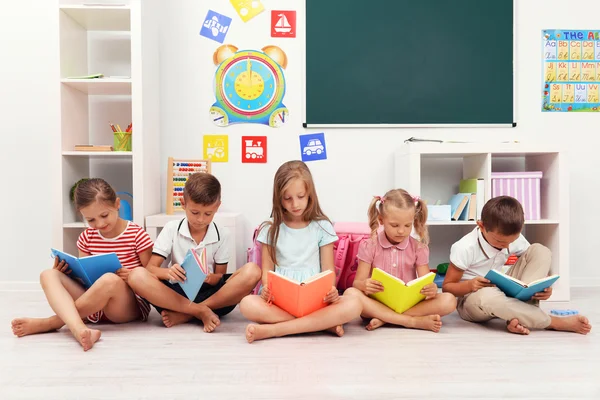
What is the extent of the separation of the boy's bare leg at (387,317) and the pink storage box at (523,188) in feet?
3.32

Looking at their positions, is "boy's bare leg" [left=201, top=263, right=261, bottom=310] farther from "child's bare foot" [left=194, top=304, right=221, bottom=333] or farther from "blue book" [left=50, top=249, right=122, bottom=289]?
"blue book" [left=50, top=249, right=122, bottom=289]

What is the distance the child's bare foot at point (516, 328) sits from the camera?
1896 mm

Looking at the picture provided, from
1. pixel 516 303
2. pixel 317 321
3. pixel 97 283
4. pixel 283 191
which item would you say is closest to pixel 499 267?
pixel 516 303

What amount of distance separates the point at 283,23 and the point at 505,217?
173 cm

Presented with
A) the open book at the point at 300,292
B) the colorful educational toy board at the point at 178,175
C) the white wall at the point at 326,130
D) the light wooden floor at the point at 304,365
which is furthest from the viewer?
the white wall at the point at 326,130

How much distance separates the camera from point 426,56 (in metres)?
2.97

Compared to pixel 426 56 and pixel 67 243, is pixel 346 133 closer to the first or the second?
pixel 426 56

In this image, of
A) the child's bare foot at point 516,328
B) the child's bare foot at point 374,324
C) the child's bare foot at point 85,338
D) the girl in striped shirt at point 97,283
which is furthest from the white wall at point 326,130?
the child's bare foot at point 85,338

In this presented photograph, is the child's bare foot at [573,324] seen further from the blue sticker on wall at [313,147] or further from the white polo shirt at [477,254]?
the blue sticker on wall at [313,147]

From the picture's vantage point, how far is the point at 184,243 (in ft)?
6.89

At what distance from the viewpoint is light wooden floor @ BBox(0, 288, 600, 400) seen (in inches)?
52.5

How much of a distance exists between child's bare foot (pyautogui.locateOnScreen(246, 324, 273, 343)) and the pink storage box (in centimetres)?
150

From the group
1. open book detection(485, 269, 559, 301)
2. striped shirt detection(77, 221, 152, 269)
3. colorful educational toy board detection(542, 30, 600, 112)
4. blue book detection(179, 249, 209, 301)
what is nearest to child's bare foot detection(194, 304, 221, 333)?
blue book detection(179, 249, 209, 301)

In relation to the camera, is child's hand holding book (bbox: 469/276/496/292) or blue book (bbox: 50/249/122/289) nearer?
blue book (bbox: 50/249/122/289)
